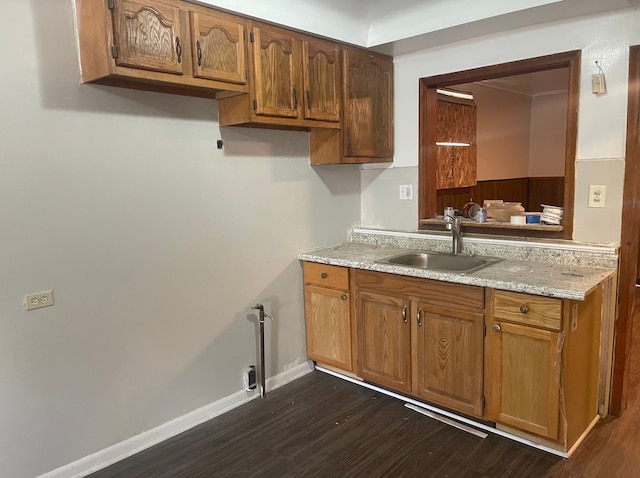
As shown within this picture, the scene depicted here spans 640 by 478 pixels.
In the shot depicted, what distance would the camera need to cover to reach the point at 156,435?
2594mm

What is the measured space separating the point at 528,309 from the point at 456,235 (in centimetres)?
84

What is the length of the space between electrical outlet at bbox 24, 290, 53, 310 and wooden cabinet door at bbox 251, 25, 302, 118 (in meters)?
1.38

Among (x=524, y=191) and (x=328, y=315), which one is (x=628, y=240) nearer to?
(x=328, y=315)

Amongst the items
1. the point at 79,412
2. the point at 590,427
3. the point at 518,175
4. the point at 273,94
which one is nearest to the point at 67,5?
the point at 273,94

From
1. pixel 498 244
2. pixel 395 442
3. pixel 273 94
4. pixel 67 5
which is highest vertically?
pixel 67 5

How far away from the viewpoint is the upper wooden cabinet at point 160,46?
202 cm

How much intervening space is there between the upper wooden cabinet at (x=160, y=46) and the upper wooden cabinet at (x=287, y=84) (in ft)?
0.36

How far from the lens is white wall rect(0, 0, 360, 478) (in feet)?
6.79

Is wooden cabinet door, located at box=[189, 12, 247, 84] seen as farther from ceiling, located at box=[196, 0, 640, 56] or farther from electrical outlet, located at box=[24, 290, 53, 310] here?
electrical outlet, located at box=[24, 290, 53, 310]

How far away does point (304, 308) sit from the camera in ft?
11.1

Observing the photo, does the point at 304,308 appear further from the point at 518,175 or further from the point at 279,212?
the point at 518,175

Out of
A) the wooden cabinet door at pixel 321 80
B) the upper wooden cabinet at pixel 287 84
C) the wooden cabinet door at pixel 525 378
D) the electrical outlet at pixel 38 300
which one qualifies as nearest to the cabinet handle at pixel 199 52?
the upper wooden cabinet at pixel 287 84

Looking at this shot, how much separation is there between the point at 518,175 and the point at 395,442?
5.29 metres

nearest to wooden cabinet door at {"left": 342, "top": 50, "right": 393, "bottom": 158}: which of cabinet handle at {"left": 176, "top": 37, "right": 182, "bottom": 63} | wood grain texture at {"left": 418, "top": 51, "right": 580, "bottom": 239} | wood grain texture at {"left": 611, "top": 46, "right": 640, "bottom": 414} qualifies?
wood grain texture at {"left": 418, "top": 51, "right": 580, "bottom": 239}
